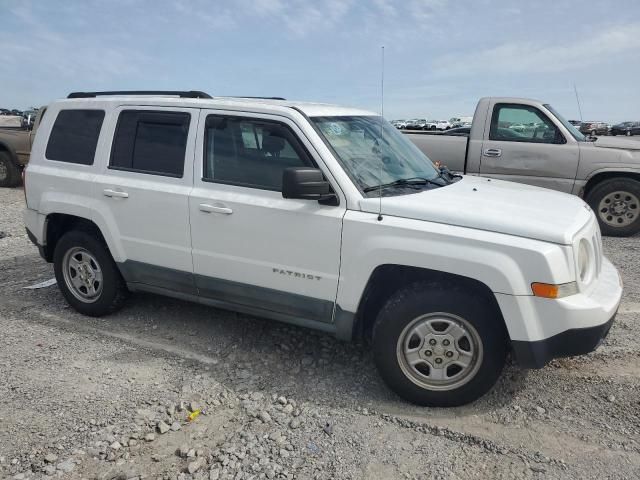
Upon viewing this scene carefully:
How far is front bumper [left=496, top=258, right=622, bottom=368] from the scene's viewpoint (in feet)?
9.55

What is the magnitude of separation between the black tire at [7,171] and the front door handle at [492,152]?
35.1 feet

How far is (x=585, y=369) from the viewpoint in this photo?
3758mm

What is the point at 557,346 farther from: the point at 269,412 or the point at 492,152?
the point at 492,152

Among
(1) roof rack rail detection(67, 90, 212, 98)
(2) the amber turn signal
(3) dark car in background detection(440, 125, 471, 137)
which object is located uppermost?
(1) roof rack rail detection(67, 90, 212, 98)

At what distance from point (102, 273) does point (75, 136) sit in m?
1.22

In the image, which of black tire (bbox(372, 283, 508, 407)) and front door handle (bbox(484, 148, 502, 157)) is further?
front door handle (bbox(484, 148, 502, 157))

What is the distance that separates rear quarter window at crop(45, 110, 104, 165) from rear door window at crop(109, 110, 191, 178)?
0.86 feet

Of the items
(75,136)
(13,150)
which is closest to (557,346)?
(75,136)

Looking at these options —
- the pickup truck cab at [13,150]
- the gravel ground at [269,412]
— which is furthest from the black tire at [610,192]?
the pickup truck cab at [13,150]

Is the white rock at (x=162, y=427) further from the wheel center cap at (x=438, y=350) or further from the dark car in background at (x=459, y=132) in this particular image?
the dark car in background at (x=459, y=132)

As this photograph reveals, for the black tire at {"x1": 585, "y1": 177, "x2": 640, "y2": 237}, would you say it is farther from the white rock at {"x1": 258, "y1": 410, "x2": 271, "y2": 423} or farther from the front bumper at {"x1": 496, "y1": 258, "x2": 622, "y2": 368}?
the white rock at {"x1": 258, "y1": 410, "x2": 271, "y2": 423}

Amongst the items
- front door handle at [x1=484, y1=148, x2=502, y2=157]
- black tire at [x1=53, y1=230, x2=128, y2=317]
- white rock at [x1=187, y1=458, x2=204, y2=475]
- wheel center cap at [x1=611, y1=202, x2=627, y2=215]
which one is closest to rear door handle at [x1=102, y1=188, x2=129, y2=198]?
black tire at [x1=53, y1=230, x2=128, y2=317]

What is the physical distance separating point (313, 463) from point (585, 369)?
217 centimetres

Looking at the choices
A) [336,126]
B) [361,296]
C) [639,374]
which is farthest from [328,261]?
[639,374]
